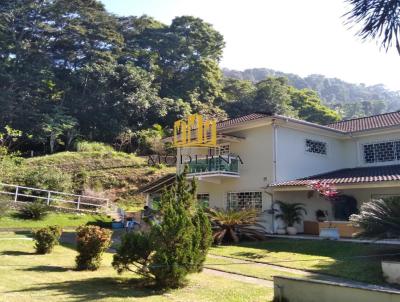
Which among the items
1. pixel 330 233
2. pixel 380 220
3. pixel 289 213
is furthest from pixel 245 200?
pixel 380 220

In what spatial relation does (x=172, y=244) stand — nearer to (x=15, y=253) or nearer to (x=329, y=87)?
(x=15, y=253)

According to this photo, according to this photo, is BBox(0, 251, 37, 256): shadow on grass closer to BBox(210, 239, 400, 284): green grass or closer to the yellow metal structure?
BBox(210, 239, 400, 284): green grass

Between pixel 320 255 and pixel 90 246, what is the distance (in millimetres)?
7881

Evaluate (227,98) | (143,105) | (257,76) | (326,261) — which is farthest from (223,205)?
(257,76)

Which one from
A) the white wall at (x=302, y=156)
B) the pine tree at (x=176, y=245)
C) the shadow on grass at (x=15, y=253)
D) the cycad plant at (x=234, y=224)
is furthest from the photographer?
the white wall at (x=302, y=156)

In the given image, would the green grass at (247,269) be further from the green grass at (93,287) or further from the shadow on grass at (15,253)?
the shadow on grass at (15,253)

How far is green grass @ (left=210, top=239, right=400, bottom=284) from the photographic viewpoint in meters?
11.7

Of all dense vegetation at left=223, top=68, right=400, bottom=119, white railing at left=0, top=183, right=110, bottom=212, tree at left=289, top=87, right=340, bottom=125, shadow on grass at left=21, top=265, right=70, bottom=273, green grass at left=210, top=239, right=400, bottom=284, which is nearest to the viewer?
shadow on grass at left=21, top=265, right=70, bottom=273

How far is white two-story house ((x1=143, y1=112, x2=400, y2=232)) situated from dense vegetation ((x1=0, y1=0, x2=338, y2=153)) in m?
22.6

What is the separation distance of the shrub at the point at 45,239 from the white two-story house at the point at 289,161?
10338 millimetres

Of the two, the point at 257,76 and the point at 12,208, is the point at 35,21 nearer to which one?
the point at 12,208

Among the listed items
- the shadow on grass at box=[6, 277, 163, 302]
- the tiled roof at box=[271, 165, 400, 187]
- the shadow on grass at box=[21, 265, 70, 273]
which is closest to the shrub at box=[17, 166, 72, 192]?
the tiled roof at box=[271, 165, 400, 187]

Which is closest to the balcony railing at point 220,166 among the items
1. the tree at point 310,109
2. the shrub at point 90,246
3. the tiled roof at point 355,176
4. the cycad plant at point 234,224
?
the tiled roof at point 355,176

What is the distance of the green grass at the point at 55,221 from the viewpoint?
70.5ft
